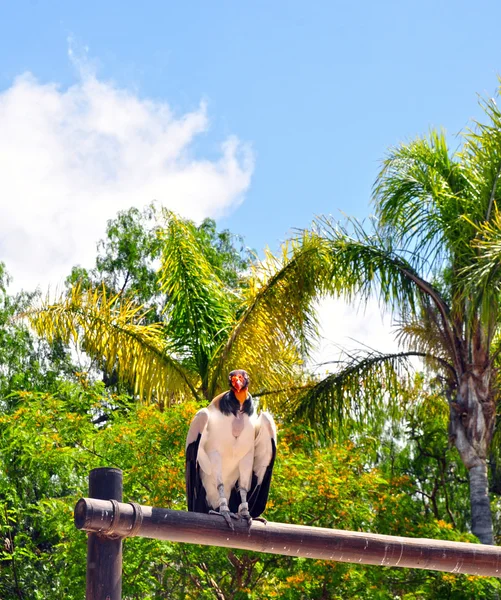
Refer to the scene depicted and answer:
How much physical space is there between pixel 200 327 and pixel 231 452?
6782 millimetres

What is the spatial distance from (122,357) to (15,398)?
650cm

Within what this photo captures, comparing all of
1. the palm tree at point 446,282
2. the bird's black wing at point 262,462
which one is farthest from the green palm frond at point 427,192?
the bird's black wing at point 262,462

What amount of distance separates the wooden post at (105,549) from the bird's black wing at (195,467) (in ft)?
3.03

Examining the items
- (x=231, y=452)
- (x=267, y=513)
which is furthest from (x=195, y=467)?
(x=267, y=513)

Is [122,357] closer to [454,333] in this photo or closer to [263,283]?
[263,283]

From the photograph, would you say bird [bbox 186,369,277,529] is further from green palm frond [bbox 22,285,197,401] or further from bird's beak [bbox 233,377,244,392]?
green palm frond [bbox 22,285,197,401]

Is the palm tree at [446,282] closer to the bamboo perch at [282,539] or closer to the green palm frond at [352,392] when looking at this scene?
the green palm frond at [352,392]

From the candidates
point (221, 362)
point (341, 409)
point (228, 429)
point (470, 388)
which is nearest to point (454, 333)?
point (470, 388)

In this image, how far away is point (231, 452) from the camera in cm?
504

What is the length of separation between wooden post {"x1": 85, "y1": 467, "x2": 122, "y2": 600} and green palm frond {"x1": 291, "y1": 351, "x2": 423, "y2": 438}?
779cm

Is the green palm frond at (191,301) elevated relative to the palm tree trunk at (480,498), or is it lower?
elevated

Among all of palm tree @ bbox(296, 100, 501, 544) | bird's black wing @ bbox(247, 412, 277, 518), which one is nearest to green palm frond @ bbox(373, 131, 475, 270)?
palm tree @ bbox(296, 100, 501, 544)

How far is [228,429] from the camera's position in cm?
494

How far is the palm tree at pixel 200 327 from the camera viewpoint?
36.9 feet
